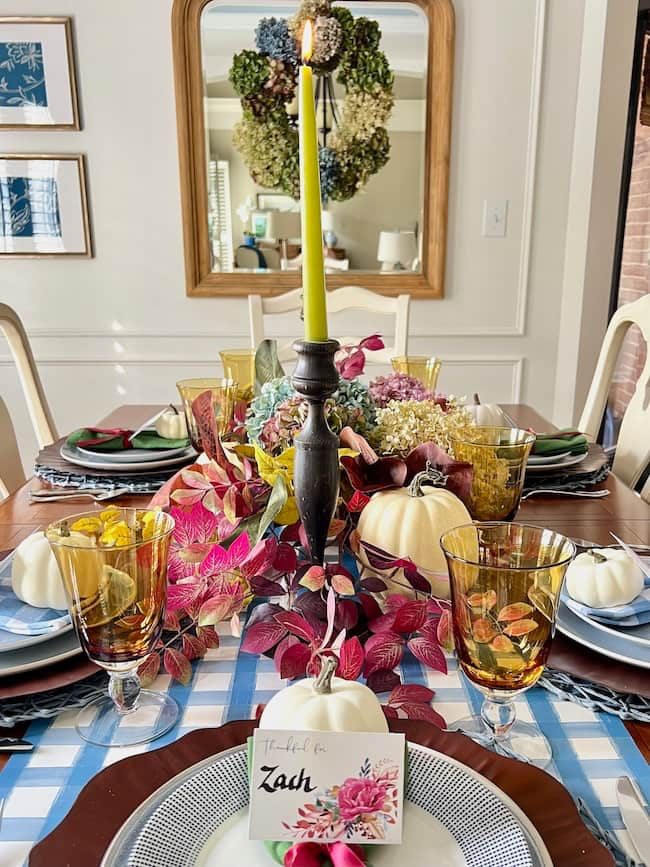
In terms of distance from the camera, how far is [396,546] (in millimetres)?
832

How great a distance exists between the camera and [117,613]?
0.64m

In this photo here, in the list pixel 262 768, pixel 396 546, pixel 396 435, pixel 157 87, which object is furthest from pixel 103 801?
pixel 157 87

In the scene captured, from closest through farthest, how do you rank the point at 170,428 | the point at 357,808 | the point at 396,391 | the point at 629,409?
1. the point at 357,808
2. the point at 396,391
3. the point at 170,428
4. the point at 629,409

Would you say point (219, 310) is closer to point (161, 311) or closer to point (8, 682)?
point (161, 311)

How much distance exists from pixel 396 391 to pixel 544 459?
0.39m

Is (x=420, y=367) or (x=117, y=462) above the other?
(x=420, y=367)

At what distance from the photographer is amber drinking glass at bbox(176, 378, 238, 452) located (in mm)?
1118

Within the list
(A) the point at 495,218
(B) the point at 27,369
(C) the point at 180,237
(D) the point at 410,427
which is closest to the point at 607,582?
(D) the point at 410,427

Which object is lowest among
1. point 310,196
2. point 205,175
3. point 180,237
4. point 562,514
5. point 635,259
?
point 562,514

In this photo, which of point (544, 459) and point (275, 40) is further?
point (275, 40)

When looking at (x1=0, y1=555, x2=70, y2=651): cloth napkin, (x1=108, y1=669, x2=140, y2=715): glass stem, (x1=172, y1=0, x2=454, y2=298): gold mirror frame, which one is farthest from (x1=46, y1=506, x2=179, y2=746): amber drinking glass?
(x1=172, y1=0, x2=454, y2=298): gold mirror frame

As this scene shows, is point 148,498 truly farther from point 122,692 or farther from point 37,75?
point 37,75

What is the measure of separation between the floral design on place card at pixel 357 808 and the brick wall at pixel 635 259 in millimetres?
3720

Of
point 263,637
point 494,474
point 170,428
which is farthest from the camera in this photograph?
point 170,428
